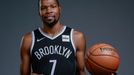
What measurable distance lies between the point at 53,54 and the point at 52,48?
32 mm

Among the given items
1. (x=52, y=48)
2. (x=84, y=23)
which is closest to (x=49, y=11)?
(x=52, y=48)

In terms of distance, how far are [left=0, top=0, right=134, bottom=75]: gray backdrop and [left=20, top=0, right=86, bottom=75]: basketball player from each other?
933 millimetres

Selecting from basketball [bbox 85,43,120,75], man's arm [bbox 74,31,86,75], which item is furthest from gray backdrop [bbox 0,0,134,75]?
basketball [bbox 85,43,120,75]

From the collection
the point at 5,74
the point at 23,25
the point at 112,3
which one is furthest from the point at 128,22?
the point at 5,74

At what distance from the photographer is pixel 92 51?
1820 millimetres

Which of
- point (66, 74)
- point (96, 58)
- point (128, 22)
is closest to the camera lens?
point (96, 58)

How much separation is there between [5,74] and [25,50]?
41.0 inches

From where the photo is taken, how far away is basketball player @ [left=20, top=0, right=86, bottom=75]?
1914 mm

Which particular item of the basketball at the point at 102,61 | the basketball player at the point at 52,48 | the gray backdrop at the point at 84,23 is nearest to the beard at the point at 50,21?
the basketball player at the point at 52,48

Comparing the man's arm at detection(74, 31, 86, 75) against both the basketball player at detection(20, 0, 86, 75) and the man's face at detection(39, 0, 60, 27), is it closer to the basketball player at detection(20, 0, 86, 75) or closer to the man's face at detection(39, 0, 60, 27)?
the basketball player at detection(20, 0, 86, 75)

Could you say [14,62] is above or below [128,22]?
below

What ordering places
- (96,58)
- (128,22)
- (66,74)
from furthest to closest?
(128,22) < (66,74) < (96,58)

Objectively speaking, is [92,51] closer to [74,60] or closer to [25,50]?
[74,60]

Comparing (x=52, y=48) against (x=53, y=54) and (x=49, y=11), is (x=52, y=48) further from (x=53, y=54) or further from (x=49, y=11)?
(x=49, y=11)
